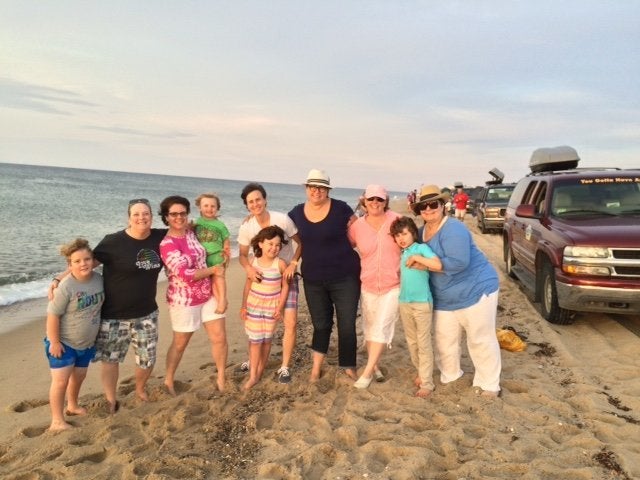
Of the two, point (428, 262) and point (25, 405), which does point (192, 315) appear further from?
point (428, 262)

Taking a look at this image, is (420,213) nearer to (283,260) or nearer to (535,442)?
(283,260)

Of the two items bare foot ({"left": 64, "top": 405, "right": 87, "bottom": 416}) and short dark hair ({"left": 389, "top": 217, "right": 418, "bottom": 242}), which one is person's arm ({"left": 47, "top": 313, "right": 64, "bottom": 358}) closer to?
bare foot ({"left": 64, "top": 405, "right": 87, "bottom": 416})

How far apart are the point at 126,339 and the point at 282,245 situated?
1586 millimetres

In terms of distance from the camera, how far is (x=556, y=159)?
364 inches

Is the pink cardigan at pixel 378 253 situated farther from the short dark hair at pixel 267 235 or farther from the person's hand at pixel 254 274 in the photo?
the person's hand at pixel 254 274

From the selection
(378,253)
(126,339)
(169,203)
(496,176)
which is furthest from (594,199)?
(496,176)

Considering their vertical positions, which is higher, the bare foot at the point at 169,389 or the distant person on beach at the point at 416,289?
the distant person on beach at the point at 416,289

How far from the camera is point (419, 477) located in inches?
109

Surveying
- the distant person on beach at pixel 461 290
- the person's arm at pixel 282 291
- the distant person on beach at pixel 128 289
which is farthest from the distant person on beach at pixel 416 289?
the distant person on beach at pixel 128 289

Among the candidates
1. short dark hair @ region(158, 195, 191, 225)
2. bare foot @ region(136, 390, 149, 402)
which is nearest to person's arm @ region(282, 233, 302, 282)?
short dark hair @ region(158, 195, 191, 225)

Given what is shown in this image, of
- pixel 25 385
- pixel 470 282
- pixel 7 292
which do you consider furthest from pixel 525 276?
pixel 7 292

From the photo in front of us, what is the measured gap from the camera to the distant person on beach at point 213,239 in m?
3.96

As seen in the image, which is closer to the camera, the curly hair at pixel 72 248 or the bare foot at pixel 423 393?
the curly hair at pixel 72 248

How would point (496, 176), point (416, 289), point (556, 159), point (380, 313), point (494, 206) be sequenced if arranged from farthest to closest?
point (496, 176) < point (494, 206) < point (556, 159) < point (380, 313) < point (416, 289)
